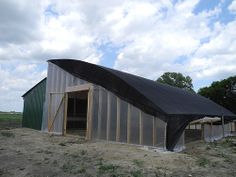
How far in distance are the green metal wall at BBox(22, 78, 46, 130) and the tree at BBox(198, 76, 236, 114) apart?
22584mm

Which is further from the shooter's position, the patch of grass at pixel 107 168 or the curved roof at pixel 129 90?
the curved roof at pixel 129 90

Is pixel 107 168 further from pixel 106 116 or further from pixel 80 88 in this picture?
pixel 80 88

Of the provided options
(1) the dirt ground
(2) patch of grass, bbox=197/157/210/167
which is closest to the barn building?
(1) the dirt ground

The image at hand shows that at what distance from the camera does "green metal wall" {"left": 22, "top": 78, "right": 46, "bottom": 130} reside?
17.9m

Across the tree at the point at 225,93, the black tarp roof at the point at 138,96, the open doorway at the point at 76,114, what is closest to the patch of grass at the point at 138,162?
the black tarp roof at the point at 138,96

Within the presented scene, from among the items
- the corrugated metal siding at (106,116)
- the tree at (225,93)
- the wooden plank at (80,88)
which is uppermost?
the tree at (225,93)

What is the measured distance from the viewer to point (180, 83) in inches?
2180

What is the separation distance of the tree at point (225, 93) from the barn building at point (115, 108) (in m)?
18.0

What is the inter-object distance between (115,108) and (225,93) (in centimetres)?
2512

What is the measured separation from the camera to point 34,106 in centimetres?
1891

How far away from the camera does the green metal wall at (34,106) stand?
17.9 m

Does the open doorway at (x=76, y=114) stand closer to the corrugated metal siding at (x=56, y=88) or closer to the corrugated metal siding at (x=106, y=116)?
the corrugated metal siding at (x=56, y=88)

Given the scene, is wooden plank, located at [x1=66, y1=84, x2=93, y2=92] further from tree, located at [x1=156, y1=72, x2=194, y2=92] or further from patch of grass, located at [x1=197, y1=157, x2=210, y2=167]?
tree, located at [x1=156, y1=72, x2=194, y2=92]

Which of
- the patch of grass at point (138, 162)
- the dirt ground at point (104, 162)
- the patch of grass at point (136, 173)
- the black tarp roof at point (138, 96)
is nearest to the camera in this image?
the patch of grass at point (136, 173)
